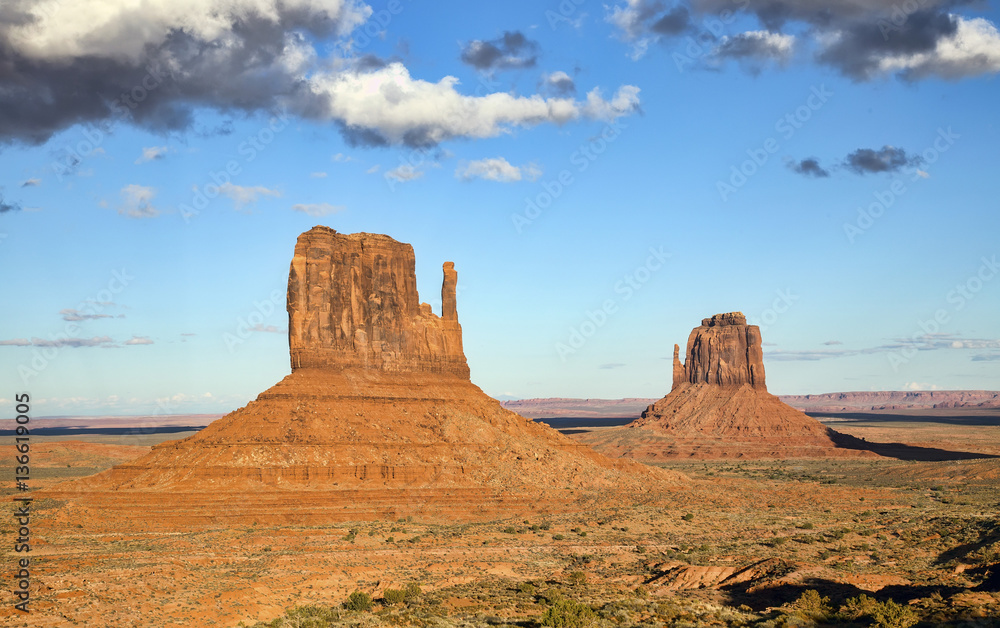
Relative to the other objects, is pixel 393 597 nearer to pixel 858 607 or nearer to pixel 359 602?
pixel 359 602

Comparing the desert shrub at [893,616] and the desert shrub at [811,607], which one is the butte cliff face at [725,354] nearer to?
the desert shrub at [811,607]

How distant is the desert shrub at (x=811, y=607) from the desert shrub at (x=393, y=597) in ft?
43.5

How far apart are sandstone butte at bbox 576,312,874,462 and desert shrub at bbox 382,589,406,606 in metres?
102

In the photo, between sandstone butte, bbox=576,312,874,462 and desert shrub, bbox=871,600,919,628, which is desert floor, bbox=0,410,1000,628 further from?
sandstone butte, bbox=576,312,874,462

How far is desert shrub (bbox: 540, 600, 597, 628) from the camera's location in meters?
27.4

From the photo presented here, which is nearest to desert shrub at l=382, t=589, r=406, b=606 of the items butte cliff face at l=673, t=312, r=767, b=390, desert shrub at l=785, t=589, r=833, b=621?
desert shrub at l=785, t=589, r=833, b=621

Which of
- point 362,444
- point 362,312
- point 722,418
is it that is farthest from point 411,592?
point 722,418

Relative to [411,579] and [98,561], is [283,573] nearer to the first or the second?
[411,579]

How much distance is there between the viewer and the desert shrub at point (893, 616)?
85.3 ft

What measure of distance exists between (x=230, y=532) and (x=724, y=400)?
120 metres

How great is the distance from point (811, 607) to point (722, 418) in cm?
12836

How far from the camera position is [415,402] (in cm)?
7319

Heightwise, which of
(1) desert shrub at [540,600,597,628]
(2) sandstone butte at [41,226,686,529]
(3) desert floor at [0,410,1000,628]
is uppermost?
(2) sandstone butte at [41,226,686,529]

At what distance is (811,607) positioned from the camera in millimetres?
28797
